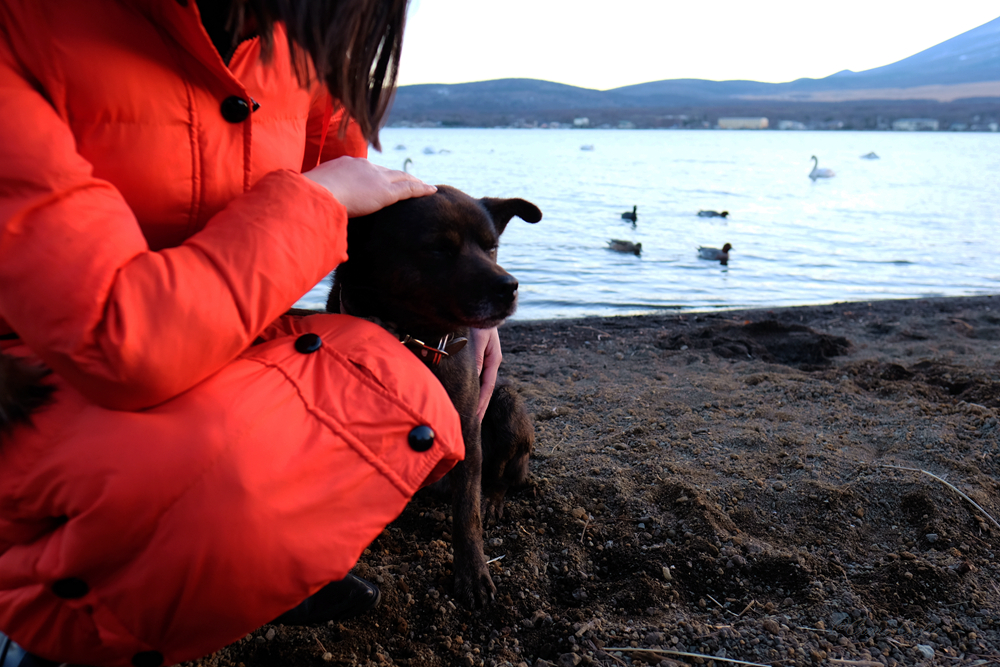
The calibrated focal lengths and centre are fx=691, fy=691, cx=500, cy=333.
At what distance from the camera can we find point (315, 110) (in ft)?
7.84

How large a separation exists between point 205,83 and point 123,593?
1.17 metres

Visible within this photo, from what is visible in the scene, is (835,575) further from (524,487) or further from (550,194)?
(550,194)

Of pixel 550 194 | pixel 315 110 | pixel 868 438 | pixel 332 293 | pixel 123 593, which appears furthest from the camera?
pixel 550 194

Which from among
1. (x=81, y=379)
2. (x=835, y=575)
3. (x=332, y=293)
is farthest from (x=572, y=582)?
(x=81, y=379)

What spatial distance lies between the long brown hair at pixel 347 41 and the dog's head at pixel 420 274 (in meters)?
0.77

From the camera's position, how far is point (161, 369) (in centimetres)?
140

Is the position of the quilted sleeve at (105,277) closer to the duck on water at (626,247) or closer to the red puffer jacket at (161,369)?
the red puffer jacket at (161,369)

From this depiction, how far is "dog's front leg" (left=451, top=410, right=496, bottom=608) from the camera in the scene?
2.54 meters

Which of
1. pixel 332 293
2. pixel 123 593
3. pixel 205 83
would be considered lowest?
pixel 123 593

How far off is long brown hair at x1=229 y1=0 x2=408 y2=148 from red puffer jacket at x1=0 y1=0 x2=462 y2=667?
157 mm

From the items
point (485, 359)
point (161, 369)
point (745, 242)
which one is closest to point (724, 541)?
point (485, 359)

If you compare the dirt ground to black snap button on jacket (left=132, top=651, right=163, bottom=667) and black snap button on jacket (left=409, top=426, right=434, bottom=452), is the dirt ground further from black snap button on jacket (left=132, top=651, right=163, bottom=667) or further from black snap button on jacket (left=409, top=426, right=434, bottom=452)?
black snap button on jacket (left=409, top=426, right=434, bottom=452)

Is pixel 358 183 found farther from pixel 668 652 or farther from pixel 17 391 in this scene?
pixel 668 652

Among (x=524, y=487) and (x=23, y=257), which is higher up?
(x=23, y=257)
